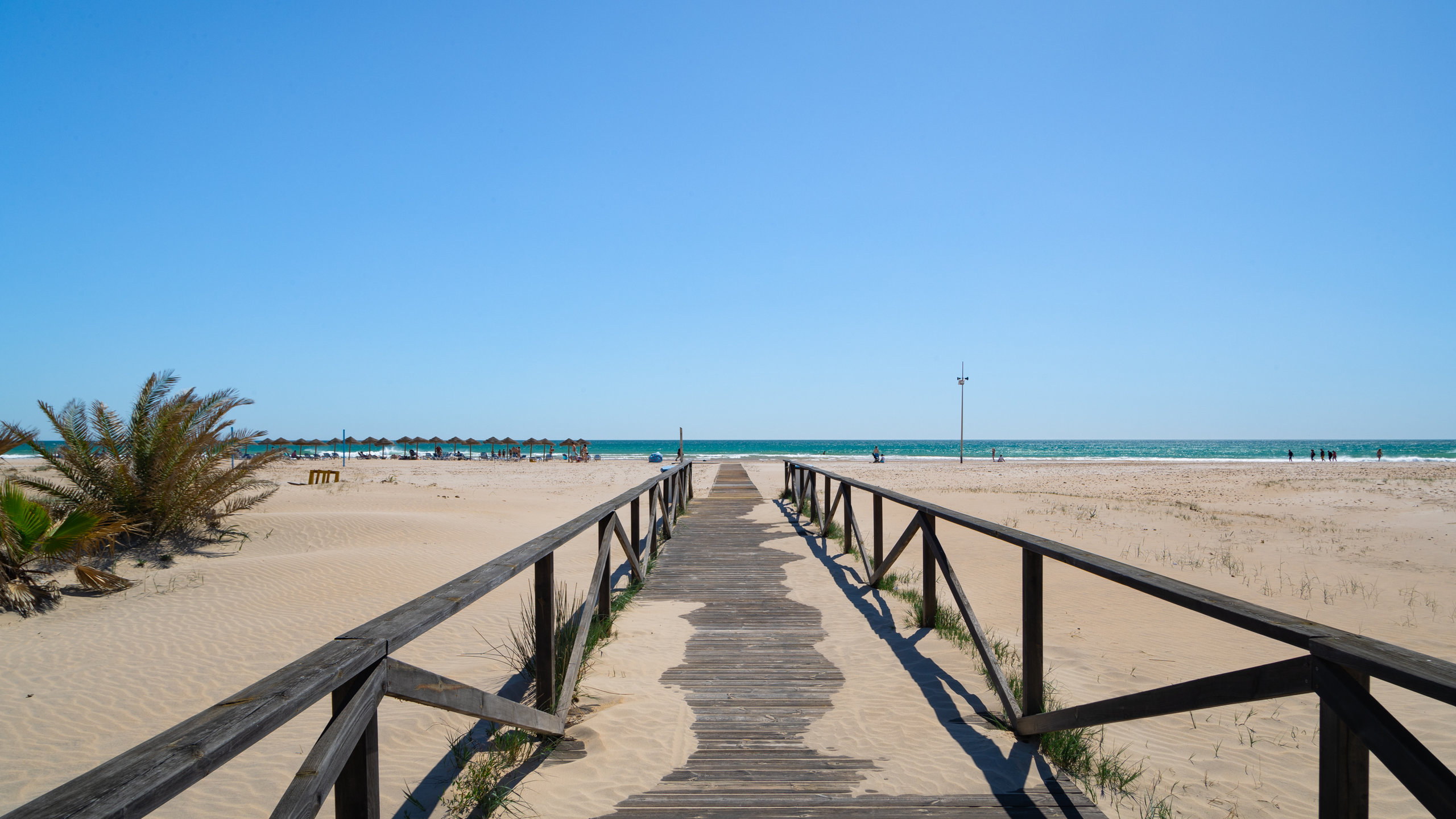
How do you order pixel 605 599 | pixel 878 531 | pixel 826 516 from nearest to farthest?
pixel 605 599 → pixel 878 531 → pixel 826 516

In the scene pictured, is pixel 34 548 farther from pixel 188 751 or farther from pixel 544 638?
pixel 188 751

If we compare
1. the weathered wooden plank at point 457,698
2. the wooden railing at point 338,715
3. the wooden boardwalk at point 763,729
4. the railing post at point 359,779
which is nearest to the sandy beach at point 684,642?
the wooden boardwalk at point 763,729

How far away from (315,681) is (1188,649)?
23.3 feet

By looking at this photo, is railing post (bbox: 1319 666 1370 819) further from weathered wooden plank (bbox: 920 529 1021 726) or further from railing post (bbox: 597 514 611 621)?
railing post (bbox: 597 514 611 621)

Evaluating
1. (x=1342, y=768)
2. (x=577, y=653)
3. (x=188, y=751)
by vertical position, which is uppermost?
(x=188, y=751)

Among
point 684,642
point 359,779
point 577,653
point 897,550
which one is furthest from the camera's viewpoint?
point 897,550

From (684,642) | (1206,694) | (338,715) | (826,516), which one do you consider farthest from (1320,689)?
(826,516)

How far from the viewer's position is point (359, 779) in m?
1.99

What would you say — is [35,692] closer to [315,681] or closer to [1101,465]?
[315,681]

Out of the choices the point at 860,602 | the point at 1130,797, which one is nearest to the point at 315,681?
the point at 1130,797

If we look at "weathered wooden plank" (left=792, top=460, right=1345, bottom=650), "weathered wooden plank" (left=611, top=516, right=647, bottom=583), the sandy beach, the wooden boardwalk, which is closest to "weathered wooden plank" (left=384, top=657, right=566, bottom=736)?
the sandy beach

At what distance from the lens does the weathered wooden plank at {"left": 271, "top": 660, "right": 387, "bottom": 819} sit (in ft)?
5.27

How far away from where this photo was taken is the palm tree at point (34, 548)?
26.9ft

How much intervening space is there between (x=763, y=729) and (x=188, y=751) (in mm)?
2899
